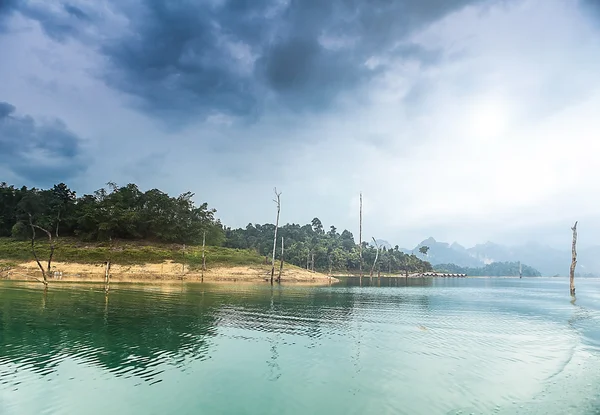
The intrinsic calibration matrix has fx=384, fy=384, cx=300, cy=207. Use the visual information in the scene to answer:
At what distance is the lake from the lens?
1210cm

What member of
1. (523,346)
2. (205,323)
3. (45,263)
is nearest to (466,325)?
(523,346)

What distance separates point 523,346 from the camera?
20.7 meters

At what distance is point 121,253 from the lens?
77.4 m

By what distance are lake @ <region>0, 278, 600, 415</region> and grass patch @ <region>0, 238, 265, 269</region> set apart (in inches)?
1912

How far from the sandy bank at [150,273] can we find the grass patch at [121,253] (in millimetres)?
1858

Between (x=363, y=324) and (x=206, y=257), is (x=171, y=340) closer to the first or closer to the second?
(x=363, y=324)

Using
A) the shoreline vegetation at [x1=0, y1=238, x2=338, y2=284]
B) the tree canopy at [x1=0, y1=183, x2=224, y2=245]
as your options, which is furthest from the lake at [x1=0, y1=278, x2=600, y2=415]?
the tree canopy at [x1=0, y1=183, x2=224, y2=245]

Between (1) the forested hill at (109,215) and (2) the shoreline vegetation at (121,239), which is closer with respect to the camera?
(2) the shoreline vegetation at (121,239)

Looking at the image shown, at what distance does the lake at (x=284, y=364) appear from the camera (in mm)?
12102

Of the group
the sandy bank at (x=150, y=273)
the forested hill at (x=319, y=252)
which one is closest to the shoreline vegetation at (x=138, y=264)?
the sandy bank at (x=150, y=273)

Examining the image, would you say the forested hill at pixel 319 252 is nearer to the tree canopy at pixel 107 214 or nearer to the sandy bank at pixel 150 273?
the tree canopy at pixel 107 214

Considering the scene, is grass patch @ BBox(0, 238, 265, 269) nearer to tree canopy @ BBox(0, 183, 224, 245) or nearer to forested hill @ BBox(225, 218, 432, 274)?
tree canopy @ BBox(0, 183, 224, 245)

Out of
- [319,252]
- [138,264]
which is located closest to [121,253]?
[138,264]

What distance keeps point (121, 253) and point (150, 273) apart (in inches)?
391
